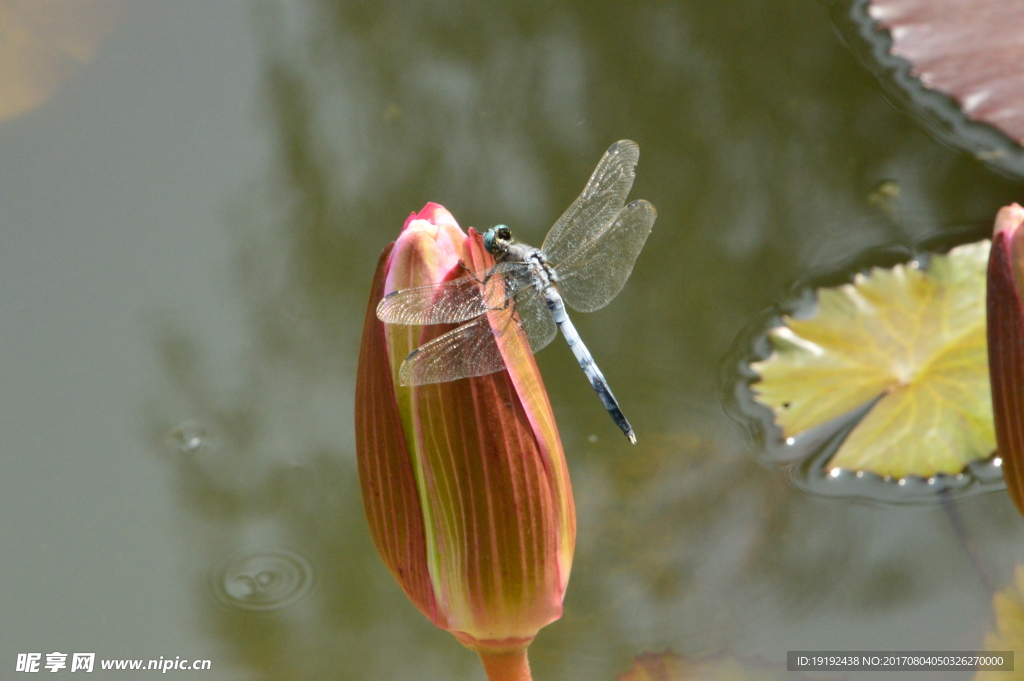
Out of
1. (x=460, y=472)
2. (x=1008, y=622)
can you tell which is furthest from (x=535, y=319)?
(x=1008, y=622)

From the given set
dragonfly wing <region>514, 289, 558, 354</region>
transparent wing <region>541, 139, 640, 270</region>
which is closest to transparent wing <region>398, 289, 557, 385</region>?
dragonfly wing <region>514, 289, 558, 354</region>

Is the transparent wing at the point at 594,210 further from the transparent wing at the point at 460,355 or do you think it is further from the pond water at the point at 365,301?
the transparent wing at the point at 460,355

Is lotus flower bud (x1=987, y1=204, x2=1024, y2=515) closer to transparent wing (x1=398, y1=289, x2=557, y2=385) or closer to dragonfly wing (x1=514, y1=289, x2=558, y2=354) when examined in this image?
transparent wing (x1=398, y1=289, x2=557, y2=385)

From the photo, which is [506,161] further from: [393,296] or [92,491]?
[393,296]

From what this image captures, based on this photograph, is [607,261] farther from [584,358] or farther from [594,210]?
[584,358]

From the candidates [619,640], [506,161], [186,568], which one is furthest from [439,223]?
[506,161]

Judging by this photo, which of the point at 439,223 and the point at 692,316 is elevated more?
the point at 439,223
